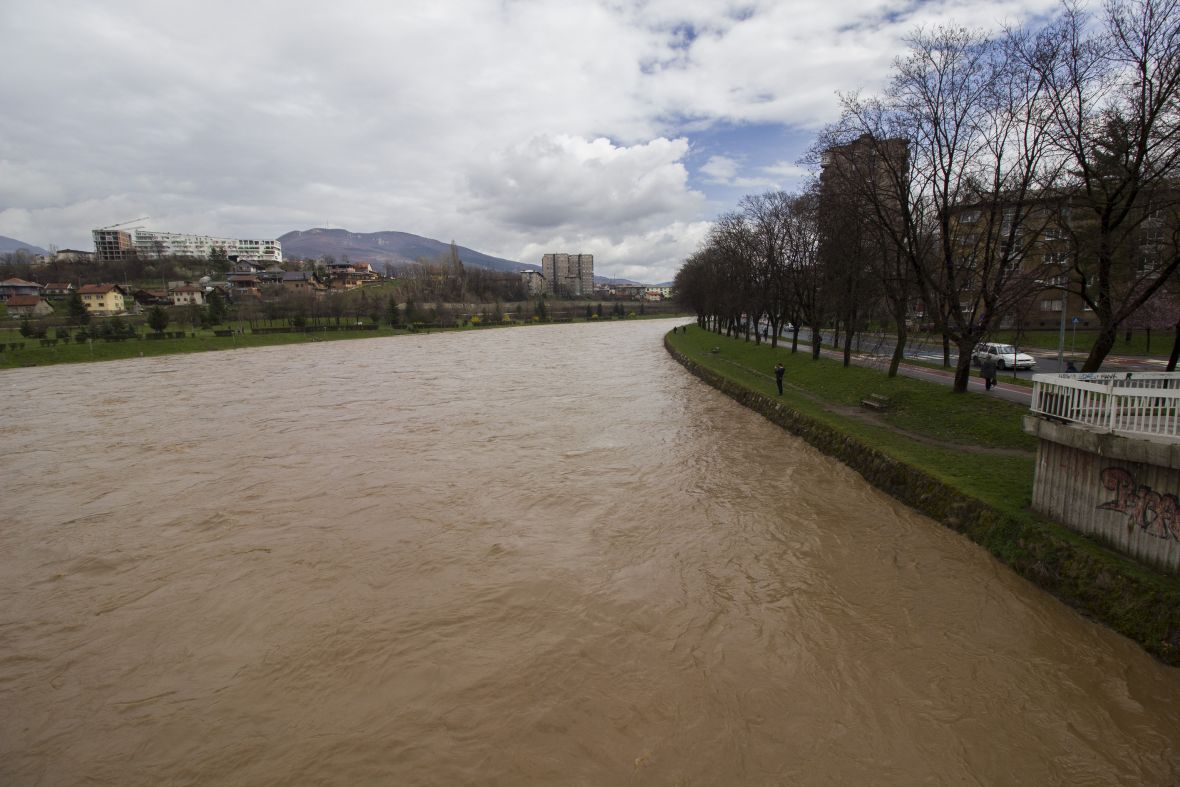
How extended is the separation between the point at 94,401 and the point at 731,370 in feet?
120

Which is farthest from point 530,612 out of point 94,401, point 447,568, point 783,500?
point 94,401

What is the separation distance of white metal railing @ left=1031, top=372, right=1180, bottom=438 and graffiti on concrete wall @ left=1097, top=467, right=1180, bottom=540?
75 centimetres

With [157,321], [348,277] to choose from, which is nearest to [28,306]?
[157,321]

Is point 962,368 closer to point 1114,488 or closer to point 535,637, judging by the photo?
point 1114,488

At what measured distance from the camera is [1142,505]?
7.88 metres

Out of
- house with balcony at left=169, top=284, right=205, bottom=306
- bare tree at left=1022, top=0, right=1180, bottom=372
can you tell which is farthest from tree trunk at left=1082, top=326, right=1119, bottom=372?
house with balcony at left=169, top=284, right=205, bottom=306

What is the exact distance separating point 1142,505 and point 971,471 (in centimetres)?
463

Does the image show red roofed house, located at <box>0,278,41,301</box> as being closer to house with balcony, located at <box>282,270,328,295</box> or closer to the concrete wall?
house with balcony, located at <box>282,270,328,295</box>

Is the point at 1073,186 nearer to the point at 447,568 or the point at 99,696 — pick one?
the point at 447,568

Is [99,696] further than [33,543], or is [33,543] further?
[33,543]

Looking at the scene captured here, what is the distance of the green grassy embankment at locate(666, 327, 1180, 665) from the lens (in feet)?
25.1

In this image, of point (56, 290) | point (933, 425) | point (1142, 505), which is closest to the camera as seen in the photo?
point (1142, 505)

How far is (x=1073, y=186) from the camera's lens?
14516mm

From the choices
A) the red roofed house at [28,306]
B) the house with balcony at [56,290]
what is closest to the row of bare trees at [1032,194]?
the red roofed house at [28,306]
